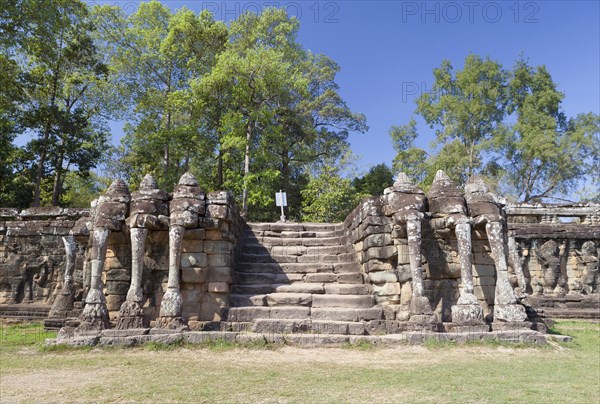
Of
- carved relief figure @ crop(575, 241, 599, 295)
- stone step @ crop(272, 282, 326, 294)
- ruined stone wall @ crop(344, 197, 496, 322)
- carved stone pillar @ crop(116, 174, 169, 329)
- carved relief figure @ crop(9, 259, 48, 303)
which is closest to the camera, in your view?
carved stone pillar @ crop(116, 174, 169, 329)

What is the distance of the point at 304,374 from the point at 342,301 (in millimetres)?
2847

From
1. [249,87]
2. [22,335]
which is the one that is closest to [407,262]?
[22,335]

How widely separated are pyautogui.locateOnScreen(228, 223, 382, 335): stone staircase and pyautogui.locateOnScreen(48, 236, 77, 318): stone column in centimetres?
447

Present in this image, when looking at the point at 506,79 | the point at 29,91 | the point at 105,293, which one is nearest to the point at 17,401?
the point at 105,293

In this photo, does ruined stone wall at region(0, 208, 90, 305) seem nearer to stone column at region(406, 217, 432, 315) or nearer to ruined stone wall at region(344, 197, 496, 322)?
ruined stone wall at region(344, 197, 496, 322)

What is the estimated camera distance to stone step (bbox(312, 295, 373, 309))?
24.6 feet

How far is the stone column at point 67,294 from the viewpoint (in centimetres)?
1004

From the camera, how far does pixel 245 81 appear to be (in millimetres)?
20656

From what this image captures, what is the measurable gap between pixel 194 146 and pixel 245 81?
4415mm

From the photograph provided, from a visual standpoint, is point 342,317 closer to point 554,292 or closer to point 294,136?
point 554,292

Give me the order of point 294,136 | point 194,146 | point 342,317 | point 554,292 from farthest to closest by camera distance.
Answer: point 294,136 → point 194,146 → point 554,292 → point 342,317

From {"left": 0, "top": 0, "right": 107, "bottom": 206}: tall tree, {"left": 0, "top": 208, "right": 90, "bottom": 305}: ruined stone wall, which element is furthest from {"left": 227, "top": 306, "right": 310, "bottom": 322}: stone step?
{"left": 0, "top": 0, "right": 107, "bottom": 206}: tall tree

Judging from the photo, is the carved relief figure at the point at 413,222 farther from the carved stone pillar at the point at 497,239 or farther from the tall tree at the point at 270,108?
the tall tree at the point at 270,108

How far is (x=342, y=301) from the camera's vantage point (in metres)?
7.54
